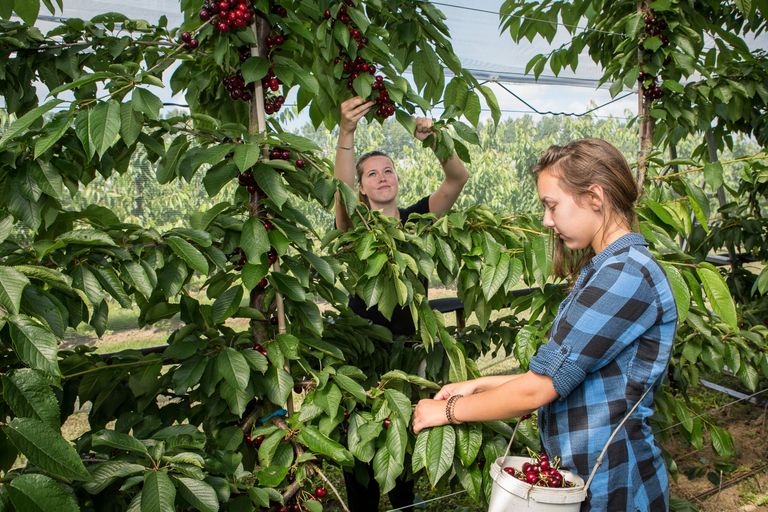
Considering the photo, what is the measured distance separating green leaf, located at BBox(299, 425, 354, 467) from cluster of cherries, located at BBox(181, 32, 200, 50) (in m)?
0.77

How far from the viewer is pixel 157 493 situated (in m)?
0.92

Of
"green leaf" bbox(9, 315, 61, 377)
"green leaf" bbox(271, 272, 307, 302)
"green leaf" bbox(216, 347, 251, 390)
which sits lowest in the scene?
Answer: "green leaf" bbox(216, 347, 251, 390)

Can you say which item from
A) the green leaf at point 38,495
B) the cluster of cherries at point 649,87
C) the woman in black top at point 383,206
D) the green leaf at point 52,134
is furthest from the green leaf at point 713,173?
the green leaf at point 38,495

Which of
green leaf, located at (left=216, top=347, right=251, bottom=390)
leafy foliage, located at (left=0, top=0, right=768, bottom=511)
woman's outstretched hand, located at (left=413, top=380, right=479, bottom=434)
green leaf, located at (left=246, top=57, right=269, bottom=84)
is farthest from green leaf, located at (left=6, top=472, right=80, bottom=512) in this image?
green leaf, located at (left=246, top=57, right=269, bottom=84)

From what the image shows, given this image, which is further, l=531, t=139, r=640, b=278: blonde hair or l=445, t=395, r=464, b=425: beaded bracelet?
l=445, t=395, r=464, b=425: beaded bracelet

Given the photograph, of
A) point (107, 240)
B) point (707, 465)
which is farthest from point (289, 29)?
point (707, 465)

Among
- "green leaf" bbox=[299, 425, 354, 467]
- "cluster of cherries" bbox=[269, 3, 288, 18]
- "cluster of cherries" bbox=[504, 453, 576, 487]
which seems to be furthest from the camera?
"cluster of cherries" bbox=[269, 3, 288, 18]

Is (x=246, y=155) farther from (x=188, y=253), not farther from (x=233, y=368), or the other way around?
(x=233, y=368)

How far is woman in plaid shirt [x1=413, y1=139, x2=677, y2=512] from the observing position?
1.09 metres

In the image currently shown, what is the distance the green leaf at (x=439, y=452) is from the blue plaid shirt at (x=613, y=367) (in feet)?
0.62

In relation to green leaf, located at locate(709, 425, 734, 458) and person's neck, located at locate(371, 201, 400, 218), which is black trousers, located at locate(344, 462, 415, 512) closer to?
A: person's neck, located at locate(371, 201, 400, 218)

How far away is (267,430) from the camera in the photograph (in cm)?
135

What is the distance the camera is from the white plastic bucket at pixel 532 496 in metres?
1.08

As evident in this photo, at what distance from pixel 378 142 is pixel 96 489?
388cm
